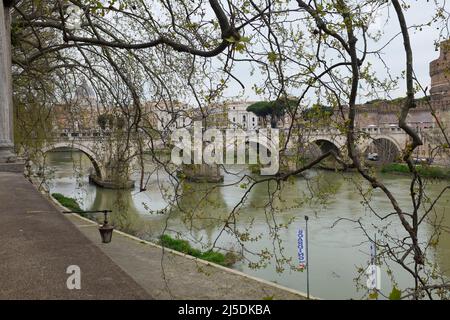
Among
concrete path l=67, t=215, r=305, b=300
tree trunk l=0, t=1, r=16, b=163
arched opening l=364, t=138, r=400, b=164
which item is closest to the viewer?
arched opening l=364, t=138, r=400, b=164

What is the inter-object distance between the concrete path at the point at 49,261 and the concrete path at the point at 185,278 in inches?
137

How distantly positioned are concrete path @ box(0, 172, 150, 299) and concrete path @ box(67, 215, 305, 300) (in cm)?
349

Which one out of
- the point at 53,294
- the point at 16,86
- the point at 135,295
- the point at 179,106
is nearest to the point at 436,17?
the point at 135,295

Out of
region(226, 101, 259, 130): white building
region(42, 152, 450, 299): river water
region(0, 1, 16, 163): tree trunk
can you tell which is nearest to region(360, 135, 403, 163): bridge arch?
region(42, 152, 450, 299): river water

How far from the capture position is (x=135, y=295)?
1536 millimetres

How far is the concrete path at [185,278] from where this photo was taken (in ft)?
22.4

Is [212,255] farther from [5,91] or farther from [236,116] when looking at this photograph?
[5,91]

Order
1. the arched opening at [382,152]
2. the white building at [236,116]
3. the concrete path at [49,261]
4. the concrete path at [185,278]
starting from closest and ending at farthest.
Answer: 1. the concrete path at [49,261]
2. the white building at [236,116]
3. the arched opening at [382,152]
4. the concrete path at [185,278]

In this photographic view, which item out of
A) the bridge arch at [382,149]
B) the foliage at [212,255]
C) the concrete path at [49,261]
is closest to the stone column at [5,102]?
the concrete path at [49,261]

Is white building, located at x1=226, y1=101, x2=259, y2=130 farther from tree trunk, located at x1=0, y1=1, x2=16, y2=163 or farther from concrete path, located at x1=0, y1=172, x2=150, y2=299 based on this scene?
tree trunk, located at x1=0, y1=1, x2=16, y2=163

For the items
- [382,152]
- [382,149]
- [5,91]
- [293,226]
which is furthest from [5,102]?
[293,226]

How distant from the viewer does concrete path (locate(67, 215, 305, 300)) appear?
6.82 metres

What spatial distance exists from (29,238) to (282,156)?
1635mm

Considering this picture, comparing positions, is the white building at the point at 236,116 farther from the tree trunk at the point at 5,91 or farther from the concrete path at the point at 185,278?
the tree trunk at the point at 5,91
